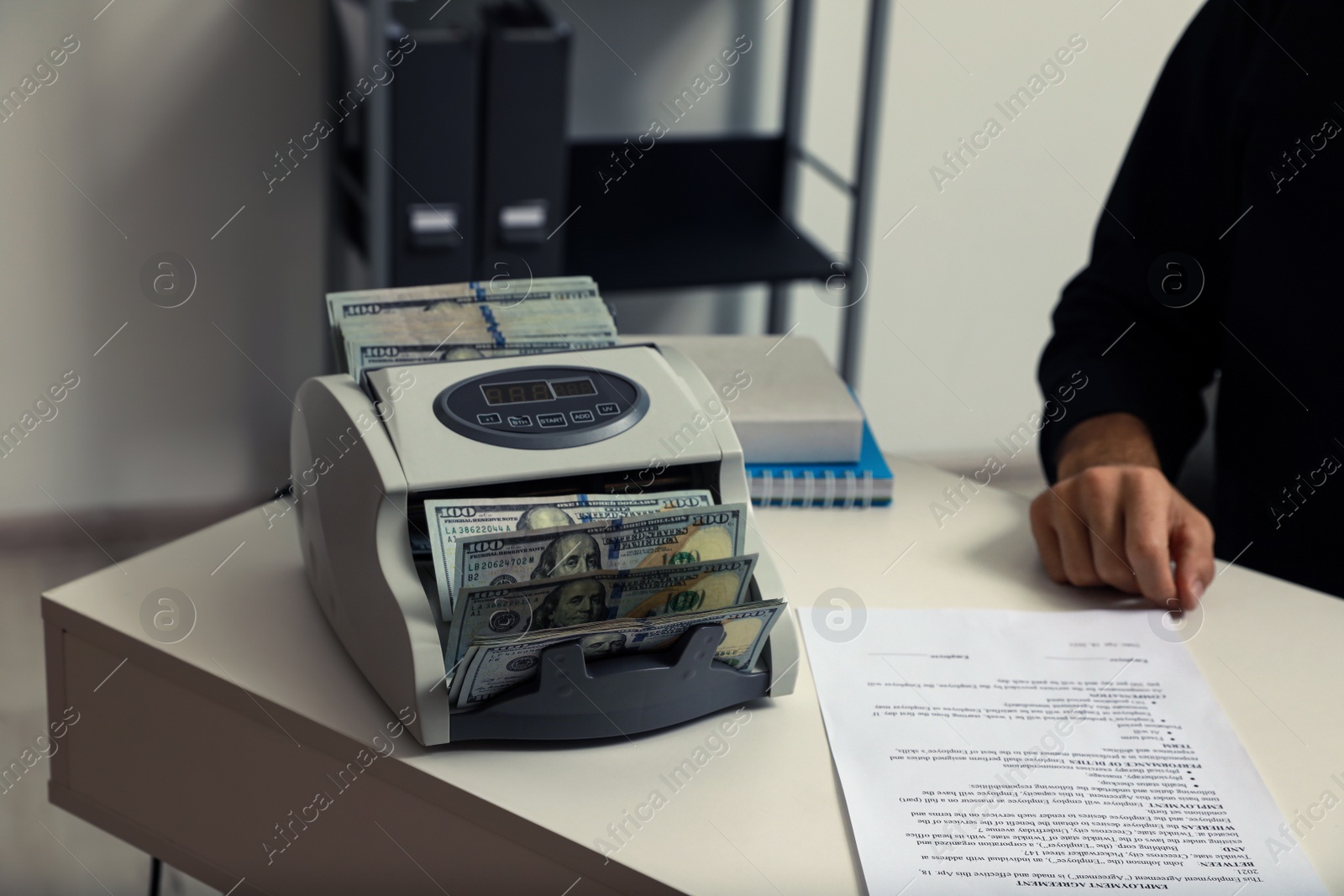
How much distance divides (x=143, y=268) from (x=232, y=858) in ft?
4.93

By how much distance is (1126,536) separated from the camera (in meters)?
1.01

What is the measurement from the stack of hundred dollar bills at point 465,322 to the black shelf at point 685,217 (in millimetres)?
1035

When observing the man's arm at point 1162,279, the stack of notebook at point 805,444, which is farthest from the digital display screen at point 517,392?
the man's arm at point 1162,279

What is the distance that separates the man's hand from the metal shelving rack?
108cm

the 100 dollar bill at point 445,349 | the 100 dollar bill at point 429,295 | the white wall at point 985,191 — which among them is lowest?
the white wall at point 985,191

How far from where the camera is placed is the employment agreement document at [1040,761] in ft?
2.35

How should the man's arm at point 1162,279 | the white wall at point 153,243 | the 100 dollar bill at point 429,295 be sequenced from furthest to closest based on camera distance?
the white wall at point 153,243, the man's arm at point 1162,279, the 100 dollar bill at point 429,295

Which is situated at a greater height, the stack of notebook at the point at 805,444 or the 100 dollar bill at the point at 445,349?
the 100 dollar bill at the point at 445,349

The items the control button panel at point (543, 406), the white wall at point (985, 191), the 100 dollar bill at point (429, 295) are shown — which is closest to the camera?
the control button panel at point (543, 406)

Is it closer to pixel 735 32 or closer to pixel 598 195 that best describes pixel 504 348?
pixel 598 195

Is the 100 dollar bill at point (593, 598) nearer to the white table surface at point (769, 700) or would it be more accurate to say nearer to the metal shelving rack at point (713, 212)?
the white table surface at point (769, 700)

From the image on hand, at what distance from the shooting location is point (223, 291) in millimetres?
2191

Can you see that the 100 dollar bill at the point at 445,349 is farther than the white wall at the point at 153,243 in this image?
No

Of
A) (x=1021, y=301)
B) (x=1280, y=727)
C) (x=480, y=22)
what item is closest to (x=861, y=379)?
(x=1021, y=301)
